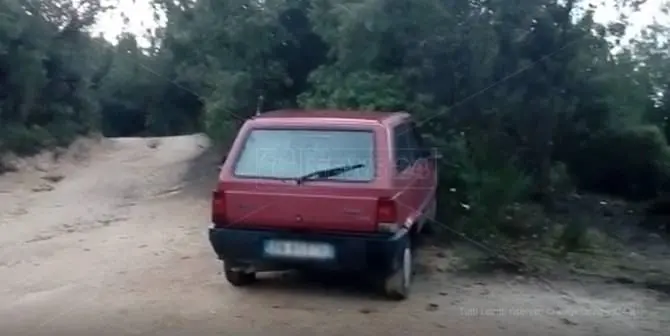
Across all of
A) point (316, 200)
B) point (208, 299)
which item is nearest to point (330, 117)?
point (316, 200)

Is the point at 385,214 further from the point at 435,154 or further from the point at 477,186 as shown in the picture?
the point at 477,186

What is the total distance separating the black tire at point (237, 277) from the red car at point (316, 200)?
26 mm

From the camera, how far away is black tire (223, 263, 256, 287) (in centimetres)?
762

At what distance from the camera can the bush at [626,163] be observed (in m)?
12.2

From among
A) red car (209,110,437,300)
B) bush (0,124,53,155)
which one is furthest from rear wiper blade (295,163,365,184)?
bush (0,124,53,155)

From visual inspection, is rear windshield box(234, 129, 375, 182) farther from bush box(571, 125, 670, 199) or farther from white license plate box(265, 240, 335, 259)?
bush box(571, 125, 670, 199)

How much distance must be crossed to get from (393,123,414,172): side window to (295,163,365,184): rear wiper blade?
45 cm

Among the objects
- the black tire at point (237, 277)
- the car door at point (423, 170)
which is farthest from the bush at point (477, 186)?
the black tire at point (237, 277)

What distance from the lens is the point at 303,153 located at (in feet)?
23.8

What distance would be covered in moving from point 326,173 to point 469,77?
11.8 feet

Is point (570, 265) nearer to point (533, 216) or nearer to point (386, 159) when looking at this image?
point (533, 216)

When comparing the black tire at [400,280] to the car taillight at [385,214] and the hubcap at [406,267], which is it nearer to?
the hubcap at [406,267]

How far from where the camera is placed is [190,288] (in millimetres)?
7723

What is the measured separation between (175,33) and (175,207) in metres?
3.27
